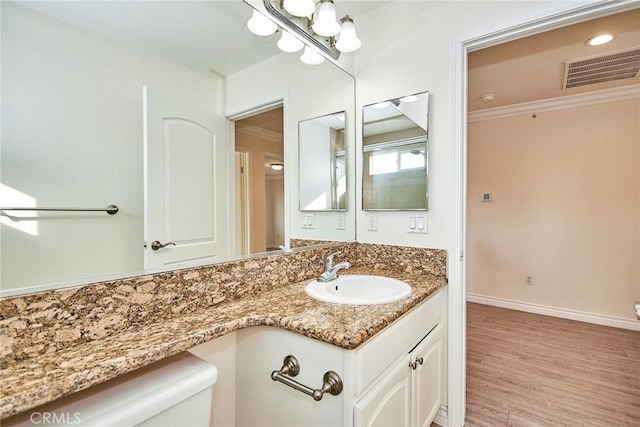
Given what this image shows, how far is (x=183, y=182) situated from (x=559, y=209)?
3.78m

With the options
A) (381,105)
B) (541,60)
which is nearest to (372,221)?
(381,105)

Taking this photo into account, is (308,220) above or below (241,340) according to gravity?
above

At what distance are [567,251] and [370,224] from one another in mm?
2697

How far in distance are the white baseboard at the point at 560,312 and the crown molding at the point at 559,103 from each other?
7.22 ft

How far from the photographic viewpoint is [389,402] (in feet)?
3.49

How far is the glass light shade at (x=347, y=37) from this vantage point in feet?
5.35

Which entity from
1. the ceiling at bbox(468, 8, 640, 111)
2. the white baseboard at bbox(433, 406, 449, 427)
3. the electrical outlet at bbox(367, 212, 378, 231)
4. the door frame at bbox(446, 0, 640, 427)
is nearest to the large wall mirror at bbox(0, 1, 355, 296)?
the electrical outlet at bbox(367, 212, 378, 231)

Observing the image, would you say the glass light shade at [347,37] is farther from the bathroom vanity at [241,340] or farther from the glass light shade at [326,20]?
the bathroom vanity at [241,340]

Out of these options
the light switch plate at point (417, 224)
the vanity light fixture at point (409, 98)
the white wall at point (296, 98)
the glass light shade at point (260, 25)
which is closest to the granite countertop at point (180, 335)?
the light switch plate at point (417, 224)

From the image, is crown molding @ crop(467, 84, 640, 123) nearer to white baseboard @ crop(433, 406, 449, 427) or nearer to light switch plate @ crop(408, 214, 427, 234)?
light switch plate @ crop(408, 214, 427, 234)

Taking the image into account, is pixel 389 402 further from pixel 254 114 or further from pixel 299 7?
pixel 299 7

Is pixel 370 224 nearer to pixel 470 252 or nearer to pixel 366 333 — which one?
pixel 366 333

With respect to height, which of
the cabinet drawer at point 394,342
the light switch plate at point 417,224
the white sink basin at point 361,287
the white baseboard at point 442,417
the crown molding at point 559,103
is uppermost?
the crown molding at point 559,103

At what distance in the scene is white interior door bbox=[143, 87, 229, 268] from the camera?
1.02m
